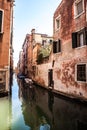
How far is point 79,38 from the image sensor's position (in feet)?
41.1

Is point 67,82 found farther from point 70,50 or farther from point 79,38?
point 79,38

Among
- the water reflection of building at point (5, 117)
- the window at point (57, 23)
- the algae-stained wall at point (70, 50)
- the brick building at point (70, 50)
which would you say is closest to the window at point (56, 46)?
the brick building at point (70, 50)

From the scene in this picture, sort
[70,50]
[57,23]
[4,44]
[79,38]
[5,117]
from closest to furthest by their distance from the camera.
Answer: [5,117] < [79,38] < [4,44] < [70,50] < [57,23]

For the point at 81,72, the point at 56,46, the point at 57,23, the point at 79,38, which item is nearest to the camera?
the point at 81,72

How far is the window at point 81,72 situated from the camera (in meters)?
11.3

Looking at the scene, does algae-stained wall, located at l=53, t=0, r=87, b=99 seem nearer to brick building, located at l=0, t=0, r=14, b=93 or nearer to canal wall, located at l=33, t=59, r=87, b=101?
canal wall, located at l=33, t=59, r=87, b=101

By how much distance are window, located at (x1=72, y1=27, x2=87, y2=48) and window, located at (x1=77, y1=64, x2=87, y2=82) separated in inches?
57.1

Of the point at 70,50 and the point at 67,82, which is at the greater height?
the point at 70,50

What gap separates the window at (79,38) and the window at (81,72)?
4.76 ft

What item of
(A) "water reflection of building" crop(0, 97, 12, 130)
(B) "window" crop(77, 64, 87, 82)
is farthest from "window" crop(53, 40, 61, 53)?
(A) "water reflection of building" crop(0, 97, 12, 130)

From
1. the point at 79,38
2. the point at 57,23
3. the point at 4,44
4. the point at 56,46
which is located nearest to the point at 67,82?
the point at 79,38

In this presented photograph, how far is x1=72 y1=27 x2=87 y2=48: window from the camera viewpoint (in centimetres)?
1160

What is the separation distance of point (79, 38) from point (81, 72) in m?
2.45

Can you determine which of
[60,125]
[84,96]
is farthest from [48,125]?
[84,96]
